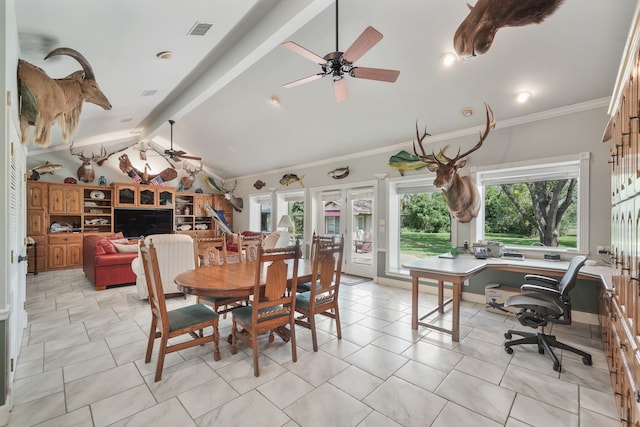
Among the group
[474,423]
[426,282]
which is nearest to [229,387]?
→ [474,423]

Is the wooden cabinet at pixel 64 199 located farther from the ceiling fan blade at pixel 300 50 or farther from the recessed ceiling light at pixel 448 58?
the recessed ceiling light at pixel 448 58

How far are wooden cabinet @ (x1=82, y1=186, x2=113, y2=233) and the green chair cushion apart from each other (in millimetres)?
6672

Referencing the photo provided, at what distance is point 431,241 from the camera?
5.23 meters

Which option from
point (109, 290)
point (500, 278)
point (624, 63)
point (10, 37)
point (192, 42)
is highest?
point (192, 42)

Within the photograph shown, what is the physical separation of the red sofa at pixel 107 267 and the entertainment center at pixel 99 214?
1678 mm

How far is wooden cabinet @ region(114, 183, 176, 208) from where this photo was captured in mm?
7664

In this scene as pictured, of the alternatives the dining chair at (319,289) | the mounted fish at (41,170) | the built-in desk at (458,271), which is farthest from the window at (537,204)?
the mounted fish at (41,170)

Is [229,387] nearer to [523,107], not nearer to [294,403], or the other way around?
[294,403]

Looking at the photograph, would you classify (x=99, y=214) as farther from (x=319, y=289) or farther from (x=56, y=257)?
(x=319, y=289)

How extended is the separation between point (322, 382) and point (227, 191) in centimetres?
825

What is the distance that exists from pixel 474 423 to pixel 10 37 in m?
3.98

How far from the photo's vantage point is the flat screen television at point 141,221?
772 centimetres

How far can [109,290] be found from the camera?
16.0 ft

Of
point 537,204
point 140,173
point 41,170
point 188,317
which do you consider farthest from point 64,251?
point 537,204
